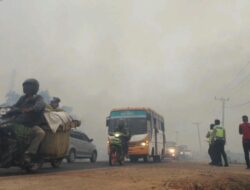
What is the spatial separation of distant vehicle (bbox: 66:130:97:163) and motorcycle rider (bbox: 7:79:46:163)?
30.1 feet

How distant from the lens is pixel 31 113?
9.89 metres

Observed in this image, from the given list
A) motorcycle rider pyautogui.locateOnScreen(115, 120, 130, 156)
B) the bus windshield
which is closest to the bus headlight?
the bus windshield

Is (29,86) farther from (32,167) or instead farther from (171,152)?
(171,152)

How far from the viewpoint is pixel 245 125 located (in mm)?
14672

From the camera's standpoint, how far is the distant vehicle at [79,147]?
64.3 ft

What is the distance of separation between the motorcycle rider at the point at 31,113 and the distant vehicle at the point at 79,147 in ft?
30.1

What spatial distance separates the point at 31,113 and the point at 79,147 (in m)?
11.0

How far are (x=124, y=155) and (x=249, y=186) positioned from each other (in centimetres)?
1006

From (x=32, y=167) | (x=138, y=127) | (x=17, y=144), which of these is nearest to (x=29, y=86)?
(x=17, y=144)

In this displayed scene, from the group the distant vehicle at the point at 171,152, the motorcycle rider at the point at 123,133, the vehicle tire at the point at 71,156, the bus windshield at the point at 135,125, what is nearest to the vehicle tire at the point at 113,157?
the motorcycle rider at the point at 123,133

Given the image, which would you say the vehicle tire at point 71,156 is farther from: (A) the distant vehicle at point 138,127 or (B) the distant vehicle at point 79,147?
(A) the distant vehicle at point 138,127

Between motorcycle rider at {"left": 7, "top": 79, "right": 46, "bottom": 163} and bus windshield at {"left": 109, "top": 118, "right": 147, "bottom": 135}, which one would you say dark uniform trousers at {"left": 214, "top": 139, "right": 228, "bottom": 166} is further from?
motorcycle rider at {"left": 7, "top": 79, "right": 46, "bottom": 163}

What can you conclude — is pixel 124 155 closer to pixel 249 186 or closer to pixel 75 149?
pixel 75 149

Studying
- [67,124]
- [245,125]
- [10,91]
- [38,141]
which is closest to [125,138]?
[245,125]
